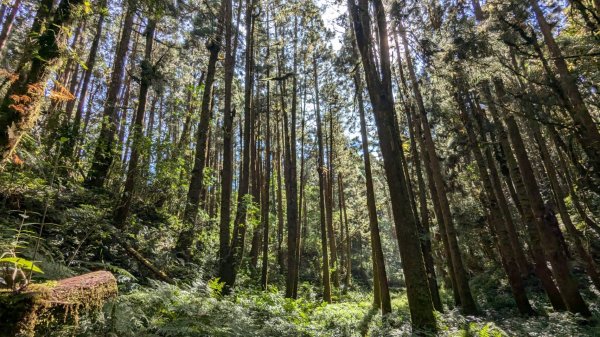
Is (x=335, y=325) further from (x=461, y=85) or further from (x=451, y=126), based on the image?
(x=451, y=126)

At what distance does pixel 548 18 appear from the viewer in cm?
1336

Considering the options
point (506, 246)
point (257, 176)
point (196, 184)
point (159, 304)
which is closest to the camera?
point (159, 304)

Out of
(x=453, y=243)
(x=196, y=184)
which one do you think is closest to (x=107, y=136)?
(x=196, y=184)

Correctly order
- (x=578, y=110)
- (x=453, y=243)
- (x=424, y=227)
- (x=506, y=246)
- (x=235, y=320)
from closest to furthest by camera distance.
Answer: (x=235, y=320), (x=578, y=110), (x=506, y=246), (x=453, y=243), (x=424, y=227)

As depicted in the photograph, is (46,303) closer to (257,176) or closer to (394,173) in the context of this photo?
(394,173)

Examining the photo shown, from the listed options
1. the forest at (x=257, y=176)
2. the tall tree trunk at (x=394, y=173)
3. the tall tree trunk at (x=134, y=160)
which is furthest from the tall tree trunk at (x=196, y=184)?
the tall tree trunk at (x=394, y=173)

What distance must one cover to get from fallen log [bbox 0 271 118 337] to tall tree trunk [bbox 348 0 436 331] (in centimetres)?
508

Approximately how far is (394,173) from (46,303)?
5.75m

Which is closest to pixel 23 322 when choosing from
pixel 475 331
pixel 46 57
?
pixel 46 57

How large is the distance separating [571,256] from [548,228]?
9454mm

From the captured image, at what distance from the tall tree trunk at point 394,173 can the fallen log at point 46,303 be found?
508 centimetres

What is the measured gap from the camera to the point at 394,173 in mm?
6684

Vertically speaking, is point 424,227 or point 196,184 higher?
point 196,184

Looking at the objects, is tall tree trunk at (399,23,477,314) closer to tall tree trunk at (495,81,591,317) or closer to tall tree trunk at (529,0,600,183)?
tall tree trunk at (495,81,591,317)
